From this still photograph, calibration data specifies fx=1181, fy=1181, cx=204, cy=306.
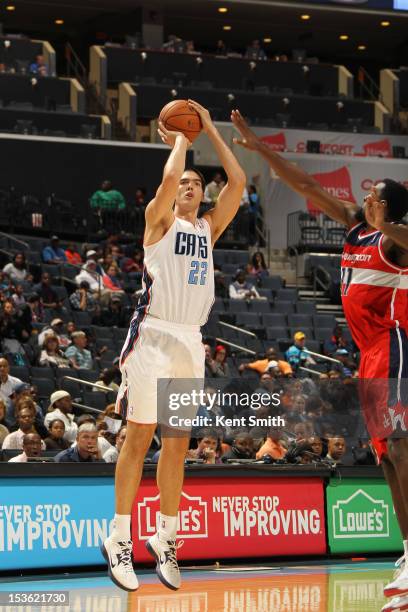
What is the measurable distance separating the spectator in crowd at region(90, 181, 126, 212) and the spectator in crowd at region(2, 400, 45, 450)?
545 inches

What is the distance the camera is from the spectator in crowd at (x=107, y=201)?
88.0ft

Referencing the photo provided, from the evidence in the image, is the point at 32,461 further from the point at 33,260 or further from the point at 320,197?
the point at 33,260

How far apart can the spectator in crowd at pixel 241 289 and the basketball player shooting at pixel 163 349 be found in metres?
16.5

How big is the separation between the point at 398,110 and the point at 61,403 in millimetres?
23737

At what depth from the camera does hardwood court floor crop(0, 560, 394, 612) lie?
847 cm

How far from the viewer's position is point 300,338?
21734 millimetres

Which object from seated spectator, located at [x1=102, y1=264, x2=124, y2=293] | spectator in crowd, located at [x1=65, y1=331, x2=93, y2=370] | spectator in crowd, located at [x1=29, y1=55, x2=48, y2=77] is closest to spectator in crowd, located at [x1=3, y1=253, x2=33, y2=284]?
seated spectator, located at [x1=102, y1=264, x2=124, y2=293]

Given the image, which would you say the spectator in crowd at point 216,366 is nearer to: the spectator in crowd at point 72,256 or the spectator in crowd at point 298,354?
the spectator in crowd at point 298,354

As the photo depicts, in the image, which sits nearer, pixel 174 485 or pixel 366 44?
pixel 174 485

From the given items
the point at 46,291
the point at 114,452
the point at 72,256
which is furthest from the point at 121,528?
the point at 72,256

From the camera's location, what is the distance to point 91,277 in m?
21.9

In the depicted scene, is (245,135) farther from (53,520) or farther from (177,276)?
(53,520)

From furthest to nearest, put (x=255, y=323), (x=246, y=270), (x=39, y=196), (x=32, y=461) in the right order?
(x=39, y=196) < (x=246, y=270) < (x=255, y=323) < (x=32, y=461)

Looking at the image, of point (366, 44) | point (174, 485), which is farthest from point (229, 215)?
point (366, 44)
